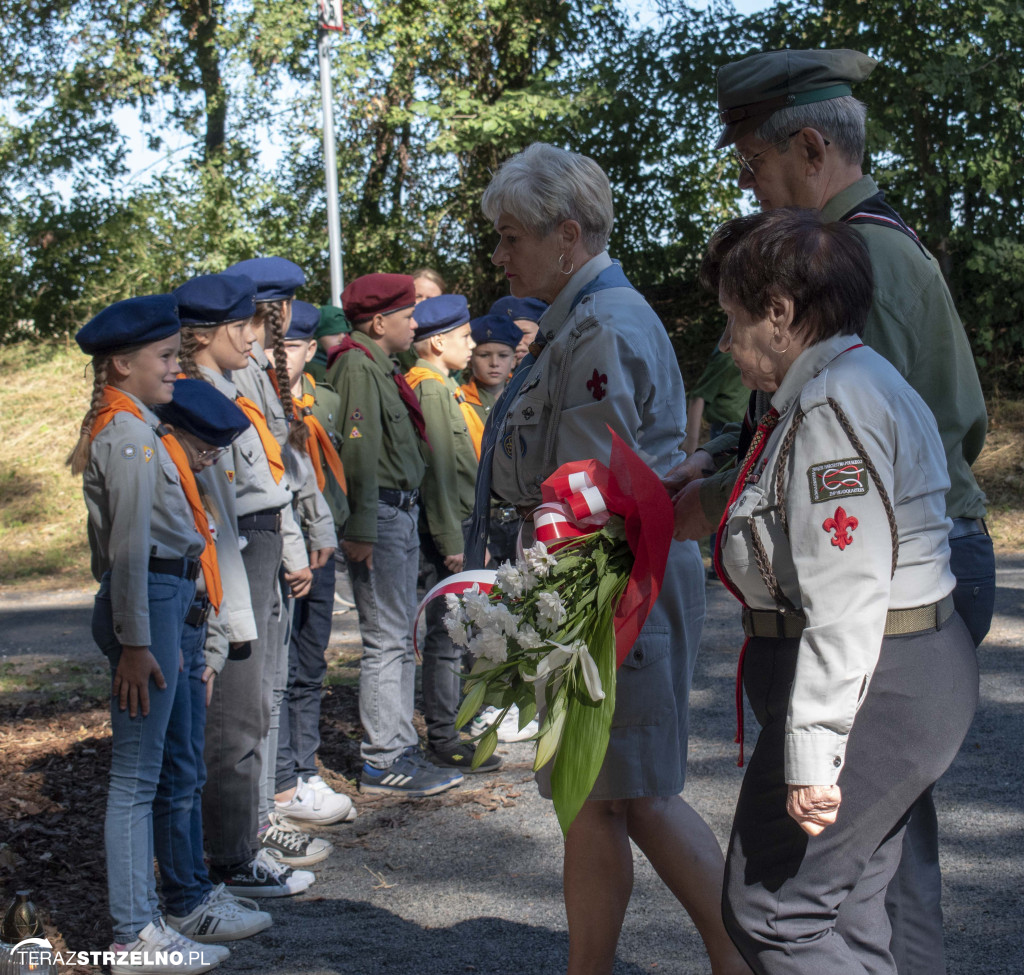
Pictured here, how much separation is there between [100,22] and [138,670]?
2059cm

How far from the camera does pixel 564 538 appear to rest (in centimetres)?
252

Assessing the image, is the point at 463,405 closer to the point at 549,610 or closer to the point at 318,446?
the point at 318,446

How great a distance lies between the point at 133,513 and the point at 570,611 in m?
1.61

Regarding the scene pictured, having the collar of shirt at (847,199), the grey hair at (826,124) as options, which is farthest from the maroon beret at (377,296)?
the collar of shirt at (847,199)

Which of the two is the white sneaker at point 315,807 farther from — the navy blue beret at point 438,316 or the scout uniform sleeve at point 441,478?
the navy blue beret at point 438,316

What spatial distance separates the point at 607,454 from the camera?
2826mm

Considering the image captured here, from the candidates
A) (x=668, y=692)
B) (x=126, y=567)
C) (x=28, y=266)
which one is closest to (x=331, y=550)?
(x=126, y=567)

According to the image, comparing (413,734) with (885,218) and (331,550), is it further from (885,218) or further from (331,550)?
(885,218)

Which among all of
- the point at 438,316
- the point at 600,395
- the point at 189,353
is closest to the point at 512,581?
the point at 600,395

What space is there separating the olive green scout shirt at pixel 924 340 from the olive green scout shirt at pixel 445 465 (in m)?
3.24

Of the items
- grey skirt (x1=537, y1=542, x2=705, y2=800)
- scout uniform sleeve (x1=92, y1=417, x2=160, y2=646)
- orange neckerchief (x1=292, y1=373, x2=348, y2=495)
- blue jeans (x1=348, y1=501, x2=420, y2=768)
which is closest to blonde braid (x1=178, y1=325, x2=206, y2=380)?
scout uniform sleeve (x1=92, y1=417, x2=160, y2=646)

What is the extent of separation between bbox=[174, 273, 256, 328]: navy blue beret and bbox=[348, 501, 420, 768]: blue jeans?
1.50 m

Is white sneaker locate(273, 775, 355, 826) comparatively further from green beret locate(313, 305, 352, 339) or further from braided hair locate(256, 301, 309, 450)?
green beret locate(313, 305, 352, 339)

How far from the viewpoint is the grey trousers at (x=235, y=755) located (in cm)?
404
